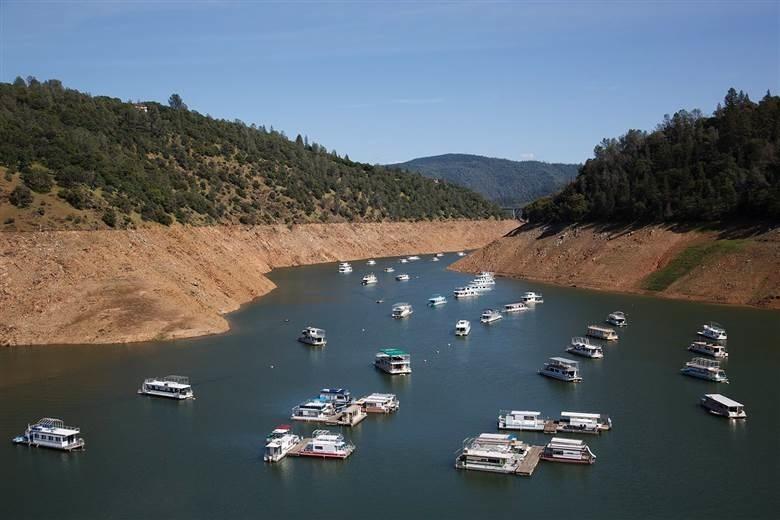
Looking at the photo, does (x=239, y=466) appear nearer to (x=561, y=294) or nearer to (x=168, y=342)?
(x=168, y=342)

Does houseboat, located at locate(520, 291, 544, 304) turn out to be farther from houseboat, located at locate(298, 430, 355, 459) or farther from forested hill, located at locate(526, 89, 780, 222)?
houseboat, located at locate(298, 430, 355, 459)

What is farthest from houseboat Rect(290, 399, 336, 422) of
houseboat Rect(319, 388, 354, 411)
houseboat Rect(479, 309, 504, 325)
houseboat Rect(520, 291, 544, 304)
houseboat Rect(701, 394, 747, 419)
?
houseboat Rect(520, 291, 544, 304)

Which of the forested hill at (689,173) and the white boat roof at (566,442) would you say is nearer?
the white boat roof at (566,442)

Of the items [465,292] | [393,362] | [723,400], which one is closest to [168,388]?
[393,362]

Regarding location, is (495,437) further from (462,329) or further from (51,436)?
(462,329)

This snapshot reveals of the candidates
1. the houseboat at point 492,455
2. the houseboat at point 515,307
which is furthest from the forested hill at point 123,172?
the houseboat at point 492,455

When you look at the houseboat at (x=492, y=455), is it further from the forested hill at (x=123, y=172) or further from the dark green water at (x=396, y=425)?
the forested hill at (x=123, y=172)
